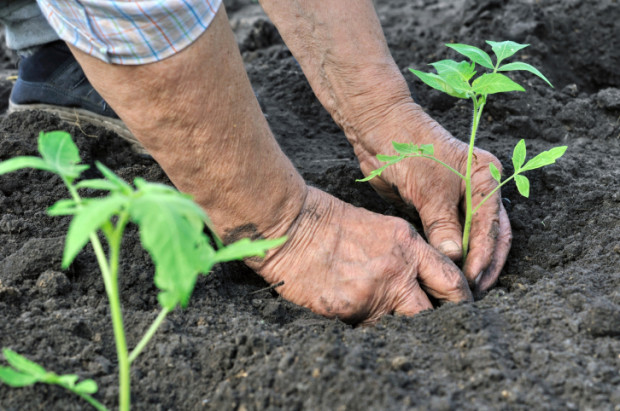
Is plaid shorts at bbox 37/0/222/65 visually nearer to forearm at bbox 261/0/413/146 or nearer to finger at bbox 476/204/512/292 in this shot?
forearm at bbox 261/0/413/146

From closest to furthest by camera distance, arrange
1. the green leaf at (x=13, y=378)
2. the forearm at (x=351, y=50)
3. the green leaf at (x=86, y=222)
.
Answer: the green leaf at (x=86, y=222), the green leaf at (x=13, y=378), the forearm at (x=351, y=50)

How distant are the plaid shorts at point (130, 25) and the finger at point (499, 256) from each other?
1.10 metres

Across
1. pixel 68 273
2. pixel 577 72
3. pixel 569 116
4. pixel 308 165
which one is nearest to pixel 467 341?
pixel 68 273

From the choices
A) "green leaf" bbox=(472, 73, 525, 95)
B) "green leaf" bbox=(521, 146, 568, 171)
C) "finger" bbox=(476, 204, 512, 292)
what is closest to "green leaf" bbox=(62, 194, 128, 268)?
"green leaf" bbox=(472, 73, 525, 95)

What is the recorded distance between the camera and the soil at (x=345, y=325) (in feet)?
4.31

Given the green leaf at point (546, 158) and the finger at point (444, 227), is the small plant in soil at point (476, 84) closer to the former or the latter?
the green leaf at point (546, 158)

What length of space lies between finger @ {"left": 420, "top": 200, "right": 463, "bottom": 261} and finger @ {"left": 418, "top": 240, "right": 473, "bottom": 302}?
96 millimetres

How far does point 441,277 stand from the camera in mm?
1792

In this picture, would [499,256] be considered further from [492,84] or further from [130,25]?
[130,25]

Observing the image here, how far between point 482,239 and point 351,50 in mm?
814

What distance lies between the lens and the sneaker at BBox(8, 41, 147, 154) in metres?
2.59

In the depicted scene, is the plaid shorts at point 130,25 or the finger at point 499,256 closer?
the plaid shorts at point 130,25

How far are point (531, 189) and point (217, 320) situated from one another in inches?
51.1

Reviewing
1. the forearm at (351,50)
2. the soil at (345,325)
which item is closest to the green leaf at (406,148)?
the soil at (345,325)
